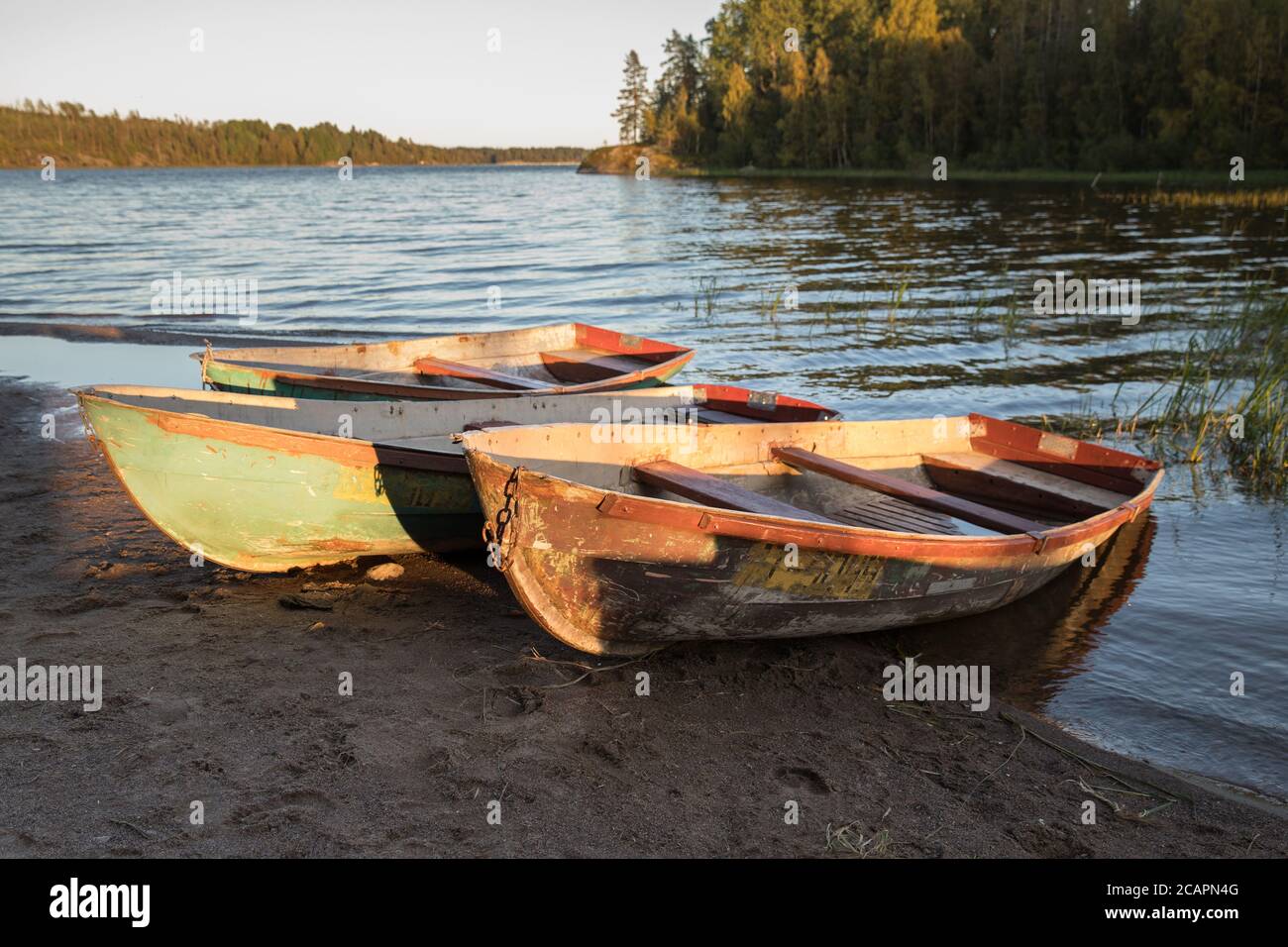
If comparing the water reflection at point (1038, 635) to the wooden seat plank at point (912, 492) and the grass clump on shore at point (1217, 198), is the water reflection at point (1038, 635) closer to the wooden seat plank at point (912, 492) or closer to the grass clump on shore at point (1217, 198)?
the wooden seat plank at point (912, 492)

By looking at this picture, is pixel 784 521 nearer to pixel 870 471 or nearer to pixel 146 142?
pixel 870 471

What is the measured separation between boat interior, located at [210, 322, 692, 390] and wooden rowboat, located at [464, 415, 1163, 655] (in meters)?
3.17

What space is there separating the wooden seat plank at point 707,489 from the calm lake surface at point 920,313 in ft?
3.70

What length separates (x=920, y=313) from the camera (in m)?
18.3

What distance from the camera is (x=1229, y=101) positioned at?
47.5 meters

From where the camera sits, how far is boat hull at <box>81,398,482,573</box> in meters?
6.04

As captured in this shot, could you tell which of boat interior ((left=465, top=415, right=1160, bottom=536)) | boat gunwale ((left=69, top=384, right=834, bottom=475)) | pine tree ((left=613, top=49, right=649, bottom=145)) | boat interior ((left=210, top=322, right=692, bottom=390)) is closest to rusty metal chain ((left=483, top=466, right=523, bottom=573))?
boat interior ((left=465, top=415, right=1160, bottom=536))

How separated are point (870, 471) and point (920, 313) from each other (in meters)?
12.0

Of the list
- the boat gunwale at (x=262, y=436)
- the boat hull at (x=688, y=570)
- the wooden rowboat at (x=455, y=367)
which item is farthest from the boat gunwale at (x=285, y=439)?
the wooden rowboat at (x=455, y=367)

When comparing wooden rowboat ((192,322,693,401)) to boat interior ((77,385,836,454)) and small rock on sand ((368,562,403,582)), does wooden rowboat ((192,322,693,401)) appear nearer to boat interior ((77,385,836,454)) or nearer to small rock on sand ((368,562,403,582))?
boat interior ((77,385,836,454))

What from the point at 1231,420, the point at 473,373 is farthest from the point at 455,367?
the point at 1231,420

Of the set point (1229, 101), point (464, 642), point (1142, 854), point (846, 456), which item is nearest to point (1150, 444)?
point (846, 456)

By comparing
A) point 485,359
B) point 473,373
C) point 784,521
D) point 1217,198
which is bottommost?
point 784,521

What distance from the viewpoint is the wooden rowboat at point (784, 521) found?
4992mm
